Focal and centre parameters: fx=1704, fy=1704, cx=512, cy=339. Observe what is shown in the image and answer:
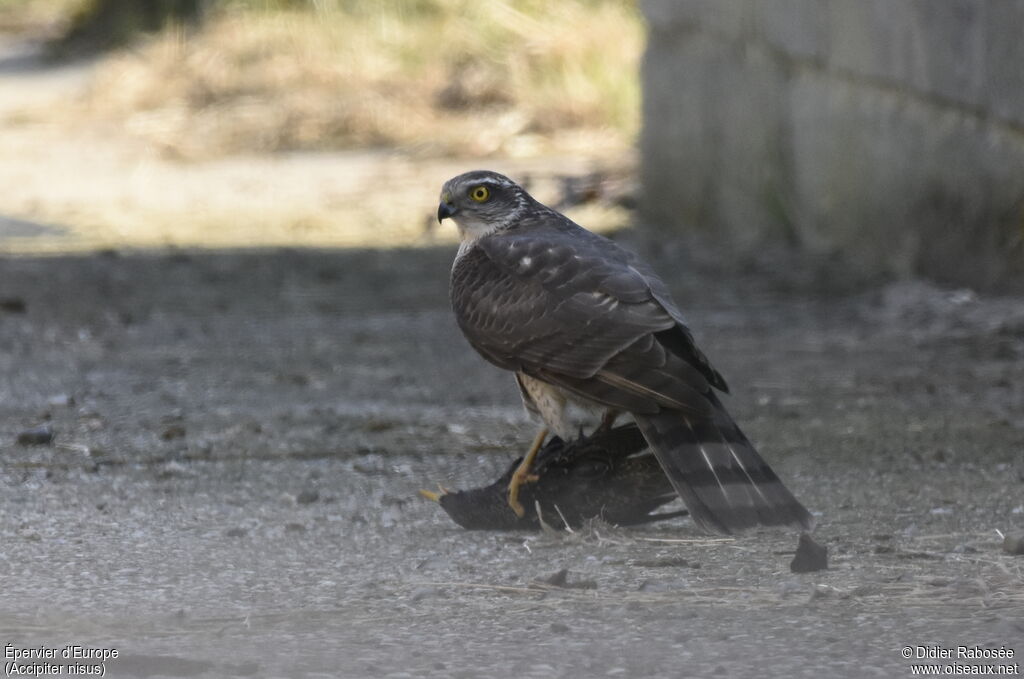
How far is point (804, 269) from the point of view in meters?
A: 8.62

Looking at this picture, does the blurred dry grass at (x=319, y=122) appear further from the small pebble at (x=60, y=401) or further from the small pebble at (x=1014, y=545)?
the small pebble at (x=1014, y=545)

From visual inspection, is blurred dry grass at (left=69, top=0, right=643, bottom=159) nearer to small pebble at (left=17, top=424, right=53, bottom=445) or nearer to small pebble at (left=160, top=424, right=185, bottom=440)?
small pebble at (left=160, top=424, right=185, bottom=440)

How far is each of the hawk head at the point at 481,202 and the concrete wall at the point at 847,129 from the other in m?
2.66

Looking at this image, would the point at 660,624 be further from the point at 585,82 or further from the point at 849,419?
the point at 585,82

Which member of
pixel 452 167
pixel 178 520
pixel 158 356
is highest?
pixel 178 520

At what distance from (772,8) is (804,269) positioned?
5.06 ft

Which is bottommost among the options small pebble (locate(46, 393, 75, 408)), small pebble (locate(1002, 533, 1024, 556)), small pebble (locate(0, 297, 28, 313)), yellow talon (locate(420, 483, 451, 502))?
small pebble (locate(0, 297, 28, 313))

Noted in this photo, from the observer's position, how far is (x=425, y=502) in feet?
15.6

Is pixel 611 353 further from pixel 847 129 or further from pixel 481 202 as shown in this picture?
pixel 847 129

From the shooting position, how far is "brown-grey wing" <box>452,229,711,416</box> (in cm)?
408

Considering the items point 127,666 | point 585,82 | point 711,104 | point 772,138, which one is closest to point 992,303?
point 772,138

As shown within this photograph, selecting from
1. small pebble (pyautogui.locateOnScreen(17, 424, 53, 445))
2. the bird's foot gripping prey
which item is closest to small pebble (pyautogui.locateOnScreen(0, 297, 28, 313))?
small pebble (pyautogui.locateOnScreen(17, 424, 53, 445))

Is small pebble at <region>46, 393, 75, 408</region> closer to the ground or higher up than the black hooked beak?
closer to the ground

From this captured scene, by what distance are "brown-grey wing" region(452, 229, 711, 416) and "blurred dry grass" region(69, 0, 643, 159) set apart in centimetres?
850
